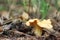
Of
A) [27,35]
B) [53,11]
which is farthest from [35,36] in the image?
[53,11]

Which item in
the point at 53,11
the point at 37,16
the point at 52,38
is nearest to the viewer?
the point at 52,38

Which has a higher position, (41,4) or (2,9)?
(41,4)

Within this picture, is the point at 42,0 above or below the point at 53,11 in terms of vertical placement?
above

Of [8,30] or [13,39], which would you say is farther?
[8,30]

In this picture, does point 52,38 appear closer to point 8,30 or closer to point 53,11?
point 8,30

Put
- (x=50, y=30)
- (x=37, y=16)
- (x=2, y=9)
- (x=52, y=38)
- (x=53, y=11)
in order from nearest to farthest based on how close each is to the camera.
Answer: (x=52, y=38) < (x=50, y=30) < (x=37, y=16) < (x=53, y=11) < (x=2, y=9)

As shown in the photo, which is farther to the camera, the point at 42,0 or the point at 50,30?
the point at 42,0

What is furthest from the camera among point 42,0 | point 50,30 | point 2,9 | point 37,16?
point 2,9

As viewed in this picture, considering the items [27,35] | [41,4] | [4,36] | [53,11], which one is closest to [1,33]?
[4,36]

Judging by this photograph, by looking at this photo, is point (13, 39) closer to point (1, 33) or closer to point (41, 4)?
point (1, 33)
